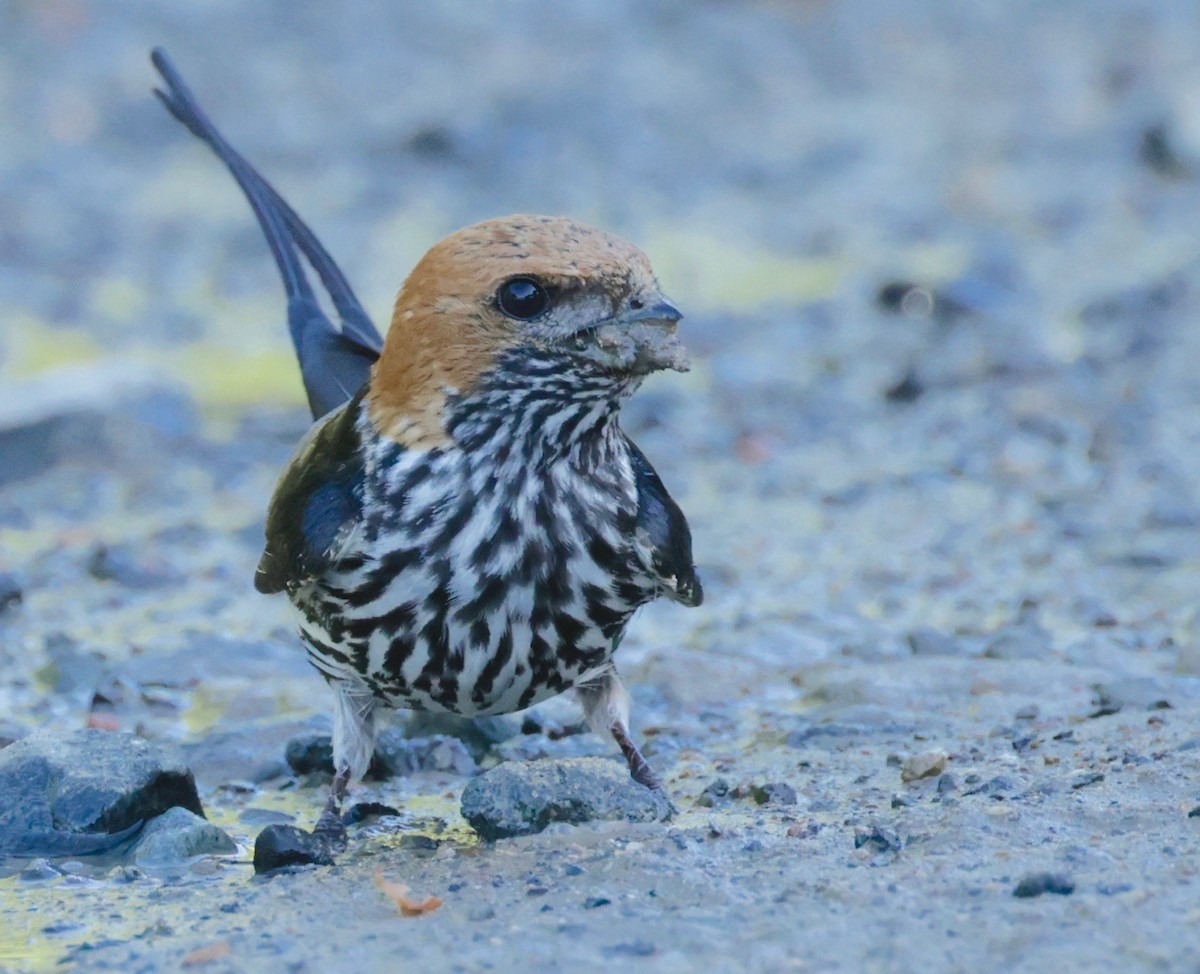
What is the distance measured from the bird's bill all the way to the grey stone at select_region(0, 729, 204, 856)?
159cm

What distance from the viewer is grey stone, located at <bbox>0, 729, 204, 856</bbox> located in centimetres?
489

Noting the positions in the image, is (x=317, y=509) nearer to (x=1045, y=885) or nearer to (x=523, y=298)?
(x=523, y=298)

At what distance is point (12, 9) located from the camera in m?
15.4

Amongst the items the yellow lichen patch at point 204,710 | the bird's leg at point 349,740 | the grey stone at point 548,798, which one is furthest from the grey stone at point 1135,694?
the yellow lichen patch at point 204,710

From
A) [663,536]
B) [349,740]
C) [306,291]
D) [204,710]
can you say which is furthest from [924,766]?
[306,291]

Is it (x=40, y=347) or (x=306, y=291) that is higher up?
(x=40, y=347)

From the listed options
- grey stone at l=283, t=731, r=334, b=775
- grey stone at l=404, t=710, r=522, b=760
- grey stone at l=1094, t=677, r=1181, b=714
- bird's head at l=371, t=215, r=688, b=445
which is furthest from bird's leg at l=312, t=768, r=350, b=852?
grey stone at l=1094, t=677, r=1181, b=714

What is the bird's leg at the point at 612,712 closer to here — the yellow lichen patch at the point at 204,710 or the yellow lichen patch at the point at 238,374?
the yellow lichen patch at the point at 204,710

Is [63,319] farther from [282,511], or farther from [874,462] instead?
[282,511]

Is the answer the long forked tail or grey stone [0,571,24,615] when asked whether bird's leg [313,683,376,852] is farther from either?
grey stone [0,571,24,615]

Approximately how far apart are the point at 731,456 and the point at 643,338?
172 inches

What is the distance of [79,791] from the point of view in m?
4.92

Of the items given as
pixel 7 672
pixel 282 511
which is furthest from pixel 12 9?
pixel 282 511

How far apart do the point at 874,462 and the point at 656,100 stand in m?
6.56
